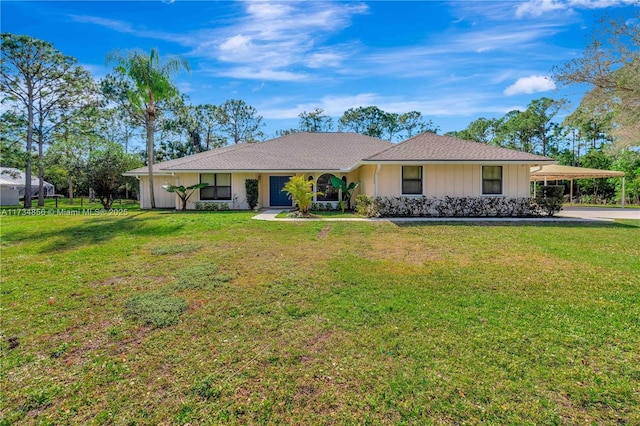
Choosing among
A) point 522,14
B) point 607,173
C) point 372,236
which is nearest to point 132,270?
point 372,236

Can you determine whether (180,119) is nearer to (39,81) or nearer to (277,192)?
(39,81)

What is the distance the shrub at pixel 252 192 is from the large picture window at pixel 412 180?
8161 mm

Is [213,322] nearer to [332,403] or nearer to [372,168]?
[332,403]

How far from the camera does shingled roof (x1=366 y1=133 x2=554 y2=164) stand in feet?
46.0

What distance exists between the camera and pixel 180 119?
3822 centimetres

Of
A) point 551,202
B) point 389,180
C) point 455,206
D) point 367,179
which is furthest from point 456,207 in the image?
point 367,179

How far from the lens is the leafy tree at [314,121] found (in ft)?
151

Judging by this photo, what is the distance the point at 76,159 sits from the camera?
26484 millimetres

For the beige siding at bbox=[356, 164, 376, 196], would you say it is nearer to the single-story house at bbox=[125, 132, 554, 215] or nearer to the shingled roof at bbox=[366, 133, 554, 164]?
the single-story house at bbox=[125, 132, 554, 215]

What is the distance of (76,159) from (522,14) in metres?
Answer: 30.7

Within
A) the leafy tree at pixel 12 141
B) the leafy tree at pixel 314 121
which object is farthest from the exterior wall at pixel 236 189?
the leafy tree at pixel 314 121

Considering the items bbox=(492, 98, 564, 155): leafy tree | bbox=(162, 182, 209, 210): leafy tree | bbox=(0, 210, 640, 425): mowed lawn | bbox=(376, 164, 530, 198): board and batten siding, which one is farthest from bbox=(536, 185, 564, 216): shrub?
bbox=(492, 98, 564, 155): leafy tree

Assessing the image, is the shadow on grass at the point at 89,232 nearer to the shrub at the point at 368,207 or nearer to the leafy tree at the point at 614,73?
the shrub at the point at 368,207

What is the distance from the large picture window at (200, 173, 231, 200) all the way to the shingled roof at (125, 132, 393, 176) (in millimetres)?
733
